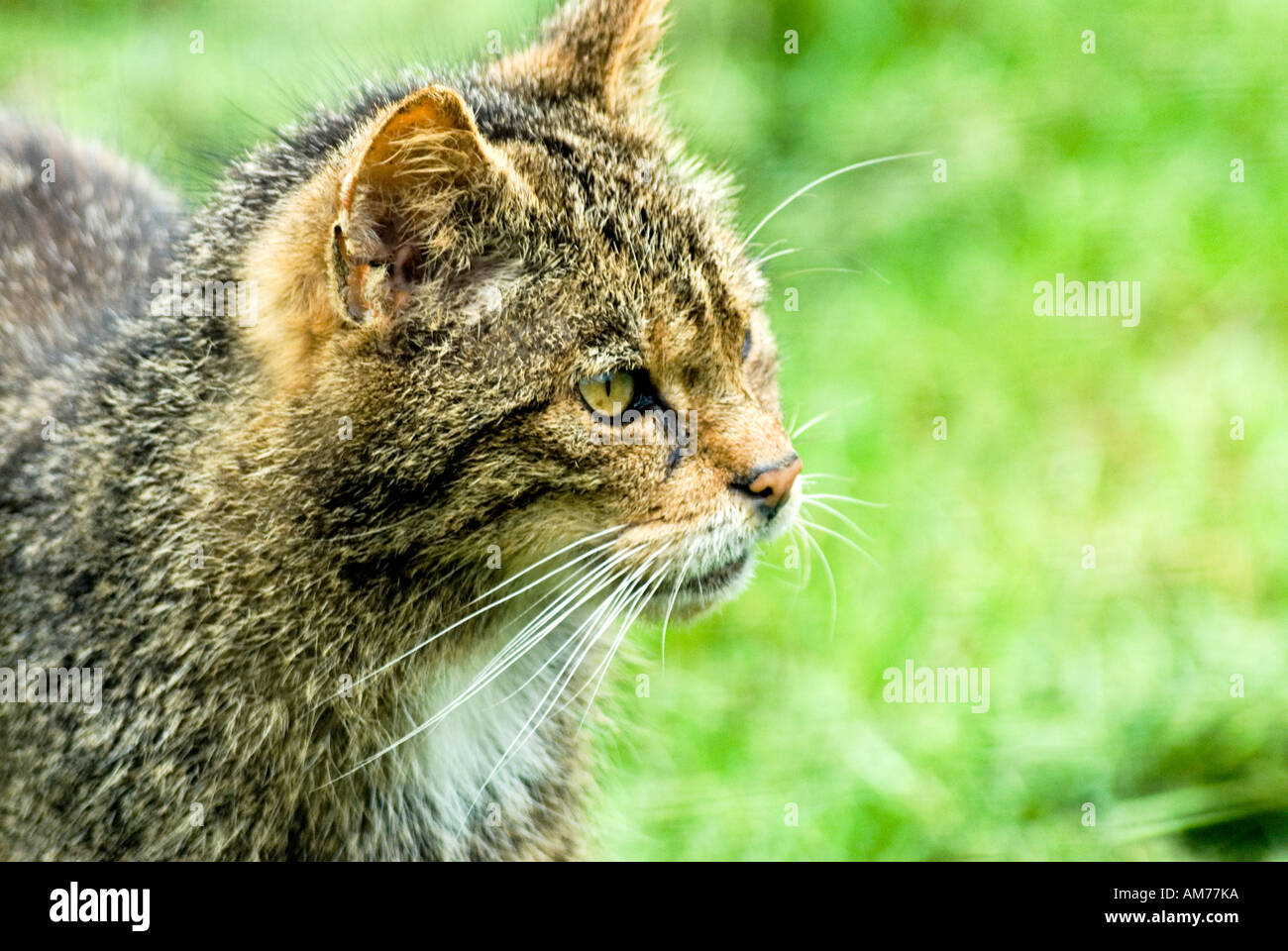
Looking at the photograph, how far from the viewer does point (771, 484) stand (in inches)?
144

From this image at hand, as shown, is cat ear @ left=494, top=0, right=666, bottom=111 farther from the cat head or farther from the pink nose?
the pink nose

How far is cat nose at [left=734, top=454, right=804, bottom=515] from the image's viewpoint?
365cm

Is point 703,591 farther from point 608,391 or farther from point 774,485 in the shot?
point 608,391

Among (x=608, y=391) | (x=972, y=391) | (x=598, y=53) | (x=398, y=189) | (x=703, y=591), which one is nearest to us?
(x=398, y=189)

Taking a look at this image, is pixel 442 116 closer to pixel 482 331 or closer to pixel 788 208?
pixel 482 331

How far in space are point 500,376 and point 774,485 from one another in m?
0.67

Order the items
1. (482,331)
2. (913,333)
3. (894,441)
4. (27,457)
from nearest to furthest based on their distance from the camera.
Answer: (482,331)
(27,457)
(894,441)
(913,333)

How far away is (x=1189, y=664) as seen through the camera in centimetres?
518

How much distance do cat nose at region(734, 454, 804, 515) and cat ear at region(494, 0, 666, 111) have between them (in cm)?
113

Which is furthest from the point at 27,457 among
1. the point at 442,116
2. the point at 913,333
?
the point at 913,333

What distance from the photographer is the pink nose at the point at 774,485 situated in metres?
3.65

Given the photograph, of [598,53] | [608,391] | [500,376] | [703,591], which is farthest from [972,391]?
[500,376]

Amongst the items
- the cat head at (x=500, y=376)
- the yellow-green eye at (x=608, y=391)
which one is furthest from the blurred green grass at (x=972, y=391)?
the yellow-green eye at (x=608, y=391)
